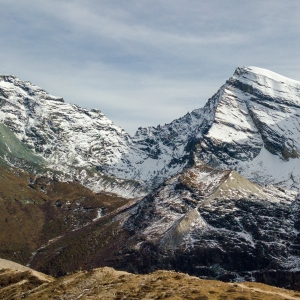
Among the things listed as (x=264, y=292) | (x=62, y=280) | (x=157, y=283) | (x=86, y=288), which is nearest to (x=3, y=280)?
(x=62, y=280)

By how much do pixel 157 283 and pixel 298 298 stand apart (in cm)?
2271

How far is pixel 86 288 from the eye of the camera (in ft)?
280

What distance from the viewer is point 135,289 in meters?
81.4

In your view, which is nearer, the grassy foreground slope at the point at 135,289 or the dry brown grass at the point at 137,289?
the dry brown grass at the point at 137,289

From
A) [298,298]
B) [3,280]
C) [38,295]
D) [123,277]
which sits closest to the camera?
[298,298]

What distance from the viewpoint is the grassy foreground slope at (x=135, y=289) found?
7712 cm

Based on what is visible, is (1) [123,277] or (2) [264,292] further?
(1) [123,277]

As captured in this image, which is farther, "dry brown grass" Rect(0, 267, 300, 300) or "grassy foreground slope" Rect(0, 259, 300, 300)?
"grassy foreground slope" Rect(0, 259, 300, 300)

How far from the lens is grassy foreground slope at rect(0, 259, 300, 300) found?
77.1 metres

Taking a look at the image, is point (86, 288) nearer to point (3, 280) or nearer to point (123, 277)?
point (123, 277)

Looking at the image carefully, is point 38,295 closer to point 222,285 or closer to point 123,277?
point 123,277

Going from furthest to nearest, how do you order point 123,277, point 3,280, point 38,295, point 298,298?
point 3,280 < point 123,277 < point 38,295 < point 298,298

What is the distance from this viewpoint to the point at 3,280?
106 m

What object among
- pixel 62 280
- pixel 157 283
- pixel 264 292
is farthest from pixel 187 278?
pixel 62 280
